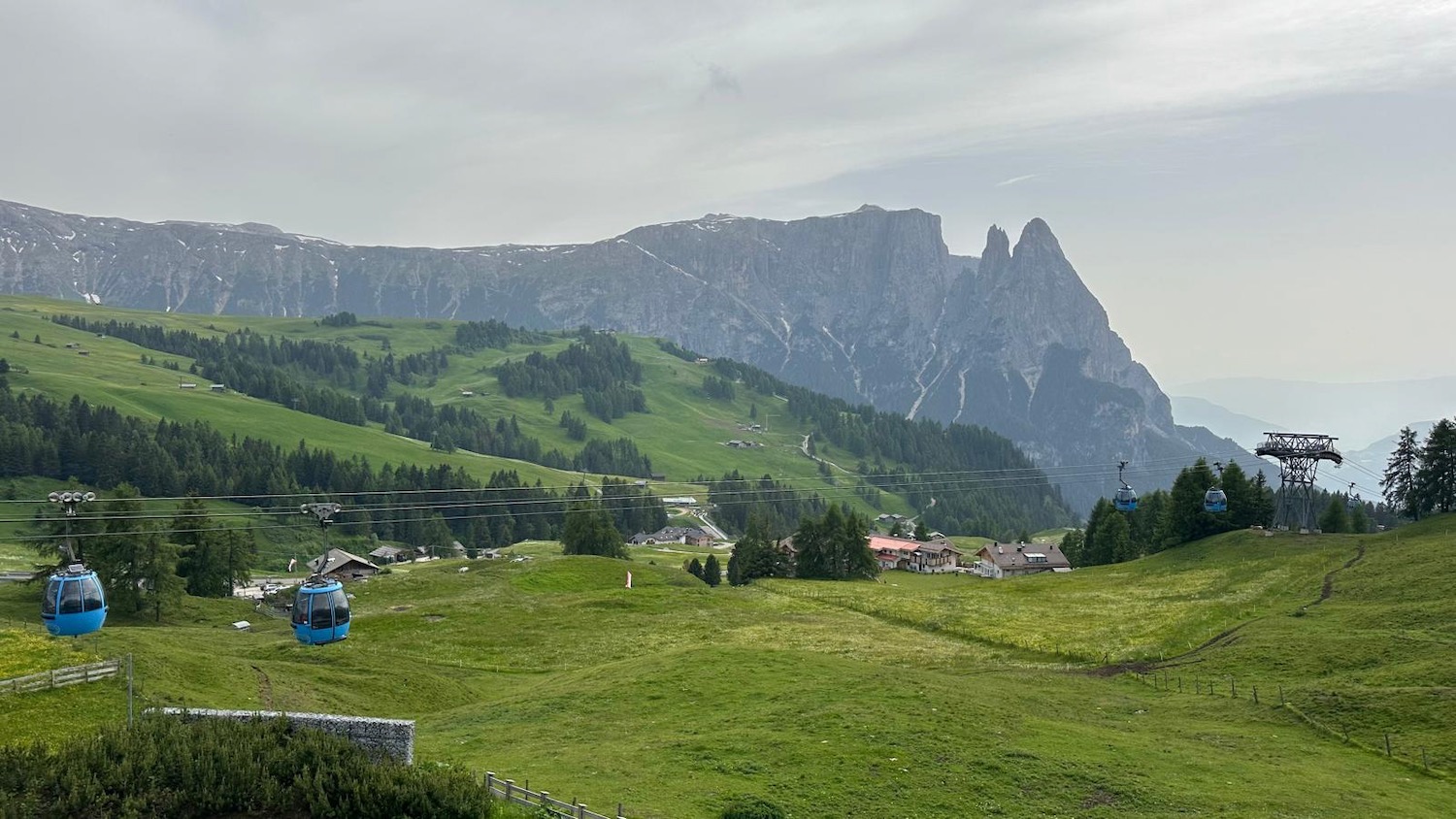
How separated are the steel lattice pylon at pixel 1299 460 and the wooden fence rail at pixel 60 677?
116m

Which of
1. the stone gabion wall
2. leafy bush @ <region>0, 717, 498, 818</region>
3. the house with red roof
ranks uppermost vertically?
the stone gabion wall

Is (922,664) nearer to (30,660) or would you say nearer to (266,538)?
(30,660)

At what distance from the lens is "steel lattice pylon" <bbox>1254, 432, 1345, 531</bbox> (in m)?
114

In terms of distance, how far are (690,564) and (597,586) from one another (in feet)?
80.4

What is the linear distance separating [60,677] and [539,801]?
86.1ft

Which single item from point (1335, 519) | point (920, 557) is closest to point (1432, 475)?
point (1335, 519)

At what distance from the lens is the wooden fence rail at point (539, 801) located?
30056mm

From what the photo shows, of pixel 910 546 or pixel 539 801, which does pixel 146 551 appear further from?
pixel 910 546

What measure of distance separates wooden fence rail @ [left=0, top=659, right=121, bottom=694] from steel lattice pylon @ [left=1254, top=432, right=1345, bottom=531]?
382ft

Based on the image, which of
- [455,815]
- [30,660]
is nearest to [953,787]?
[455,815]

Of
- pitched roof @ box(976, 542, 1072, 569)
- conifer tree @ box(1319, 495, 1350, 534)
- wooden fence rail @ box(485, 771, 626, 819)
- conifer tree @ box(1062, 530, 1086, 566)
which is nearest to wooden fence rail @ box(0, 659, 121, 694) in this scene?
wooden fence rail @ box(485, 771, 626, 819)

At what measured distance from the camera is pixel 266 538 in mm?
168250

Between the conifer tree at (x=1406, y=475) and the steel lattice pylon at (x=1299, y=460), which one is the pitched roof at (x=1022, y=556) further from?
the conifer tree at (x=1406, y=475)

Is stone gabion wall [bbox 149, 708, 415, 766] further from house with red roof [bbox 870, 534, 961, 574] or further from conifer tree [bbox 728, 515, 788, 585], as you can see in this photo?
house with red roof [bbox 870, 534, 961, 574]
